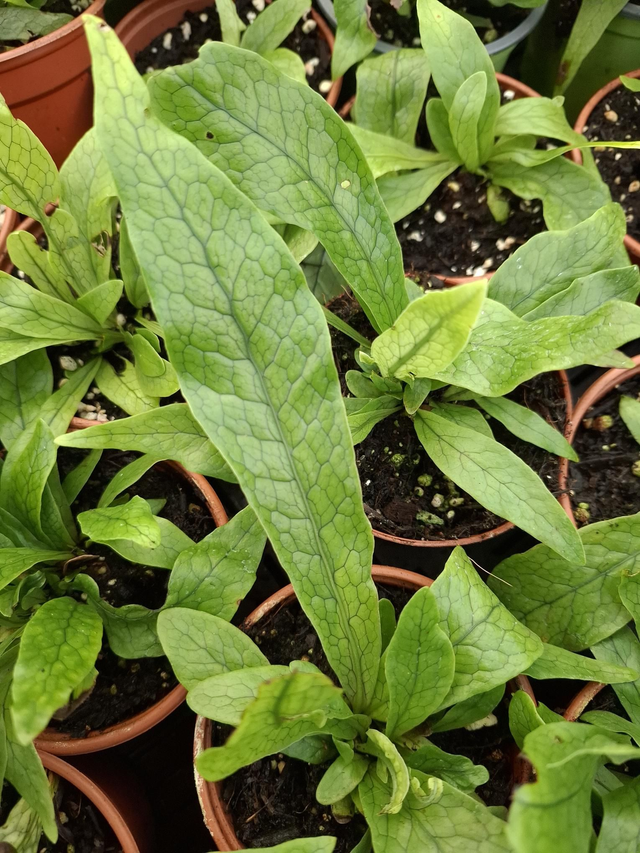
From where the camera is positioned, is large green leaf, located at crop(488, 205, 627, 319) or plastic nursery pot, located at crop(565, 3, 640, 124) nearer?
large green leaf, located at crop(488, 205, 627, 319)

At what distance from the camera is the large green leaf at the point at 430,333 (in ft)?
1.66

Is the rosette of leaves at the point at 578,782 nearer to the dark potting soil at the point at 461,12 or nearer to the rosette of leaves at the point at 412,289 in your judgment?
the rosette of leaves at the point at 412,289

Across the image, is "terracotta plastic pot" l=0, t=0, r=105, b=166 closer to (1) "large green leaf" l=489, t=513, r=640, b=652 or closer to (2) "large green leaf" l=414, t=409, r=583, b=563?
(2) "large green leaf" l=414, t=409, r=583, b=563

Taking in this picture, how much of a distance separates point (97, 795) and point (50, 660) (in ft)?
0.91

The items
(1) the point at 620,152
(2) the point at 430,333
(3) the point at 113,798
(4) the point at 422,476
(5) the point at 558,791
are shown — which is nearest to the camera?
(5) the point at 558,791

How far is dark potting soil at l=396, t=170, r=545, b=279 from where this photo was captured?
3.53ft

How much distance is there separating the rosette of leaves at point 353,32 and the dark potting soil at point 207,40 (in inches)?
4.6

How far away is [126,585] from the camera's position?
87 cm

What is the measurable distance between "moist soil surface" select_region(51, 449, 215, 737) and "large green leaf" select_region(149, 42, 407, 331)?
392mm

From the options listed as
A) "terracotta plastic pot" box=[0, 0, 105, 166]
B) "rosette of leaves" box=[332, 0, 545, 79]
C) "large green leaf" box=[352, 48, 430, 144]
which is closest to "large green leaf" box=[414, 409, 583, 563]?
"large green leaf" box=[352, 48, 430, 144]

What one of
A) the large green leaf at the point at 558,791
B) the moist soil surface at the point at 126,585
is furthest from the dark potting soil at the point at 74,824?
the large green leaf at the point at 558,791

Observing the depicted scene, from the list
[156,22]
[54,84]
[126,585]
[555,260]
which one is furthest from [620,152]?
[126,585]

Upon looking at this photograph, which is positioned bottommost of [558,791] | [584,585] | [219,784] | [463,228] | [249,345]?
[219,784]

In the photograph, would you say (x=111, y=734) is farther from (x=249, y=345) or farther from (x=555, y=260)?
(x=555, y=260)
